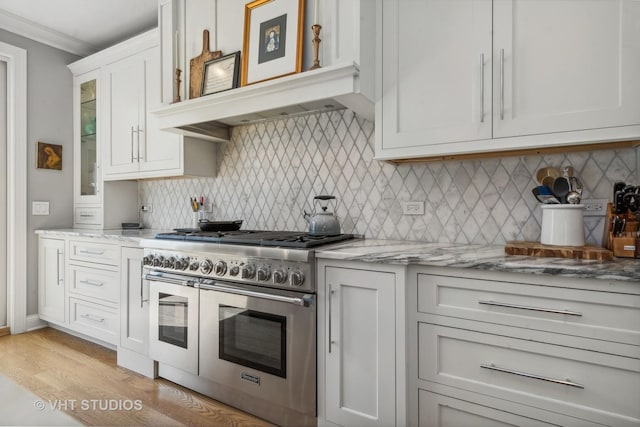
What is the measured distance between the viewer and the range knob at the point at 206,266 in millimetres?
1971

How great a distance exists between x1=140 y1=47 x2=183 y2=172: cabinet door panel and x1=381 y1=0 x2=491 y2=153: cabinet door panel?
1670 millimetres

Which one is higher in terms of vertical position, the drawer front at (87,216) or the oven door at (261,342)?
the drawer front at (87,216)

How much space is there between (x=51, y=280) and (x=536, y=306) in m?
3.64

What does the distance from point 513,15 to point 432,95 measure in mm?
440

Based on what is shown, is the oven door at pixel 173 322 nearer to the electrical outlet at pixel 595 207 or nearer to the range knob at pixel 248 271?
the range knob at pixel 248 271

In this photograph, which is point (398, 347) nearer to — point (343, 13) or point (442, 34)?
point (442, 34)

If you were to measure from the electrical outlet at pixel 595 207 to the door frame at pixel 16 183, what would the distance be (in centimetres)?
411

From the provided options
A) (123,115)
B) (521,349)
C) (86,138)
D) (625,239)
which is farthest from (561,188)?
(86,138)

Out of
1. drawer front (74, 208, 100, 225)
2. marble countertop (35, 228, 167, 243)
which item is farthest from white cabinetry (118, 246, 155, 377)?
drawer front (74, 208, 100, 225)

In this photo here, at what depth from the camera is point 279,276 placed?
1731 millimetres

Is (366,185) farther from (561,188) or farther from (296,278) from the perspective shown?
(561,188)

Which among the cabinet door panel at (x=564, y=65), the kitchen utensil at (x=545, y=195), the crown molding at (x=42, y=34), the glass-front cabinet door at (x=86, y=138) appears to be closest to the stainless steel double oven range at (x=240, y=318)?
the kitchen utensil at (x=545, y=195)

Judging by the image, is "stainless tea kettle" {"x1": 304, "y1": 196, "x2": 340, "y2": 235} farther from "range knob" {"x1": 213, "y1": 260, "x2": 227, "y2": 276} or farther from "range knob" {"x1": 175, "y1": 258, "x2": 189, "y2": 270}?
"range knob" {"x1": 175, "y1": 258, "x2": 189, "y2": 270}

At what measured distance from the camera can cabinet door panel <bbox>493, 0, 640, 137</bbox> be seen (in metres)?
1.34
